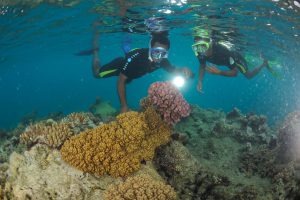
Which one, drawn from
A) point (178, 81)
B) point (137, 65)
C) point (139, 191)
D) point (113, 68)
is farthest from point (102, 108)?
point (139, 191)

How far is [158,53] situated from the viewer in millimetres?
10953

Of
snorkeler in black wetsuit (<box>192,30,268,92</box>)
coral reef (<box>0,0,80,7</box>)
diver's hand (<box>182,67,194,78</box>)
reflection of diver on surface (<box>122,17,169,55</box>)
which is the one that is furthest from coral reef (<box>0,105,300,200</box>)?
coral reef (<box>0,0,80,7</box>)

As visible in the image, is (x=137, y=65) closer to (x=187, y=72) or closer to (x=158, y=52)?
(x=158, y=52)

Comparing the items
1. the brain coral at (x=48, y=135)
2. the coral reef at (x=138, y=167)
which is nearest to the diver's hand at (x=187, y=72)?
the coral reef at (x=138, y=167)

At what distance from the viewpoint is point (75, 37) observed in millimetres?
31031

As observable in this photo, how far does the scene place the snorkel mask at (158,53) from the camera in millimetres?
10906

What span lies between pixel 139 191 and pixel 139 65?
7399 mm

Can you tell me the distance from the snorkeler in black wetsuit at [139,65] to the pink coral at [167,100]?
1.74 metres

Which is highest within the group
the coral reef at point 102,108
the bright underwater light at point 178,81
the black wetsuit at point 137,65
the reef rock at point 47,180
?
the reef rock at point 47,180

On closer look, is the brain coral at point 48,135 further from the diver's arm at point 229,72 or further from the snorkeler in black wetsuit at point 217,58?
the diver's arm at point 229,72

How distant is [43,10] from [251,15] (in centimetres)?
1289

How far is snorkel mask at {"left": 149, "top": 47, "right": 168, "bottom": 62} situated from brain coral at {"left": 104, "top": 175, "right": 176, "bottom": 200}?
6.09 metres

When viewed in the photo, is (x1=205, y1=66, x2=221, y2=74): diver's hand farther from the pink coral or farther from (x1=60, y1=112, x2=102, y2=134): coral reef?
(x1=60, y1=112, x2=102, y2=134): coral reef

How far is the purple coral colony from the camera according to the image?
234 inches
